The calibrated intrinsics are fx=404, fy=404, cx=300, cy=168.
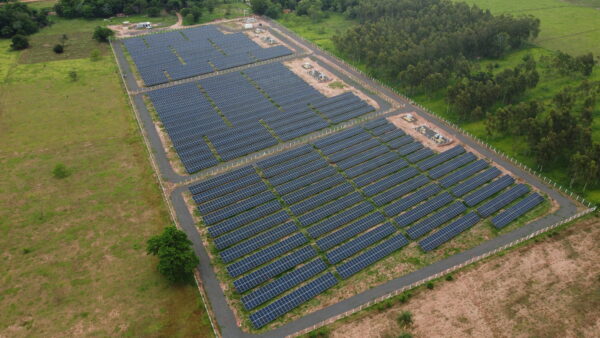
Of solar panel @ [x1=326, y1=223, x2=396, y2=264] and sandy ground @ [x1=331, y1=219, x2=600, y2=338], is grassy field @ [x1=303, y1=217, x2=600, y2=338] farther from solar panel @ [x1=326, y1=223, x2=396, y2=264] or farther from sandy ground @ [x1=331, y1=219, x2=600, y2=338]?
solar panel @ [x1=326, y1=223, x2=396, y2=264]

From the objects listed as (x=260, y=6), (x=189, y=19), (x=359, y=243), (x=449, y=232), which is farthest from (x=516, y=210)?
(x=189, y=19)

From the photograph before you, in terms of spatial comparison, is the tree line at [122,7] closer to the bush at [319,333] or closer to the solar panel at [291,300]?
the solar panel at [291,300]

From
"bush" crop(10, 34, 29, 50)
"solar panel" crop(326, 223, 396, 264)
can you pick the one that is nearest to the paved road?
"solar panel" crop(326, 223, 396, 264)

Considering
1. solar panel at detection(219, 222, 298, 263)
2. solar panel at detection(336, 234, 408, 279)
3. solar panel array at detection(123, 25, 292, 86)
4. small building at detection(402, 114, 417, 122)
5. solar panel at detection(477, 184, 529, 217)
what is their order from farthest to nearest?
solar panel array at detection(123, 25, 292, 86)
small building at detection(402, 114, 417, 122)
solar panel at detection(477, 184, 529, 217)
solar panel at detection(219, 222, 298, 263)
solar panel at detection(336, 234, 408, 279)

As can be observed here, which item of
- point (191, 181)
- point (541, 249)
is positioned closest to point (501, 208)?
point (541, 249)

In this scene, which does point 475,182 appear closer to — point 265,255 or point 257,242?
point 265,255

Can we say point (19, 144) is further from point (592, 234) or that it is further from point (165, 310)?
point (592, 234)

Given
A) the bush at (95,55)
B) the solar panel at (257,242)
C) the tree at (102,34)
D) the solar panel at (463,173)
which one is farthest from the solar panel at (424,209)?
the tree at (102,34)
